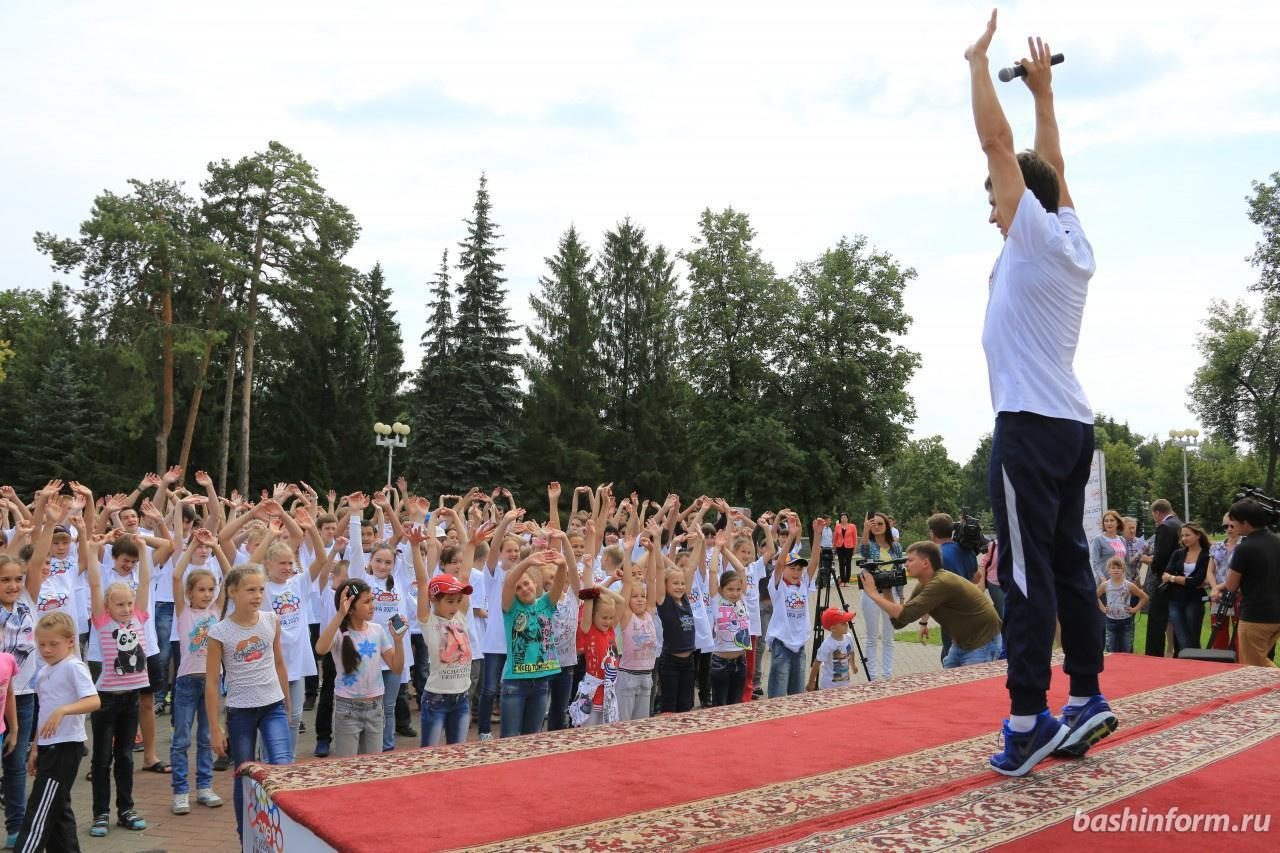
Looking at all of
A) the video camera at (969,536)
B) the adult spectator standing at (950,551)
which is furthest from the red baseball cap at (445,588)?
the video camera at (969,536)

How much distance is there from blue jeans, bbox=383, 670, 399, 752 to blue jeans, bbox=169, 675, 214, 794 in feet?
4.16

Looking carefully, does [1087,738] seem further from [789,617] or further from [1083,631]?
[789,617]

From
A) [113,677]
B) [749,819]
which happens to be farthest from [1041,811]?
[113,677]

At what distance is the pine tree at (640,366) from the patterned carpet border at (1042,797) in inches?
1489

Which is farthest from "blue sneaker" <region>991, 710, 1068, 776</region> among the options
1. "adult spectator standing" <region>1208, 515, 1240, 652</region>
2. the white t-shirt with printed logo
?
the white t-shirt with printed logo

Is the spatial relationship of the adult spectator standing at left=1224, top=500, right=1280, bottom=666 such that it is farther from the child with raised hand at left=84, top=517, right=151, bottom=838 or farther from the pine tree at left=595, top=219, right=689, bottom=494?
the pine tree at left=595, top=219, right=689, bottom=494

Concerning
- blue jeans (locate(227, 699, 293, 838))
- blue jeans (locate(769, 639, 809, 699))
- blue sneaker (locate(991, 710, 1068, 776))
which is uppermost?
blue sneaker (locate(991, 710, 1068, 776))

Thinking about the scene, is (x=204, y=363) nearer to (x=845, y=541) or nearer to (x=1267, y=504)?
(x=845, y=541)

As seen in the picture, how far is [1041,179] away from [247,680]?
5190 millimetres

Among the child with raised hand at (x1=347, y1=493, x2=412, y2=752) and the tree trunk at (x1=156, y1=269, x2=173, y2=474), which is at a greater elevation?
the tree trunk at (x1=156, y1=269, x2=173, y2=474)

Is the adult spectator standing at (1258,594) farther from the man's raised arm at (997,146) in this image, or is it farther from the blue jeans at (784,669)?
the man's raised arm at (997,146)

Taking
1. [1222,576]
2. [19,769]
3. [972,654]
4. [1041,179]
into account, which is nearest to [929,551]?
[972,654]

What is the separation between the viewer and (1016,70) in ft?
12.3

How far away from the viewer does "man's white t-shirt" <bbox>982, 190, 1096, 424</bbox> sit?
3.44m
